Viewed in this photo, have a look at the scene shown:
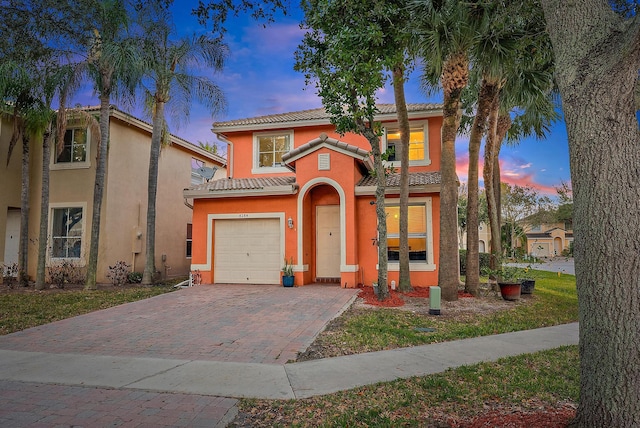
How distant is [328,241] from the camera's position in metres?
14.4

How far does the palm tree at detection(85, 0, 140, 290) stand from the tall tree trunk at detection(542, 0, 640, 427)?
500 inches

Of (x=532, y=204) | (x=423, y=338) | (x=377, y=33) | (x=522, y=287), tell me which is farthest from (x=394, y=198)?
(x=532, y=204)

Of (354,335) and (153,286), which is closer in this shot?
(354,335)

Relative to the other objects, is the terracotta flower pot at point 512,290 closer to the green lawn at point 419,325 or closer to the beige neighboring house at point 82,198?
the green lawn at point 419,325

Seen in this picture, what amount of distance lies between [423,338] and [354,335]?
123 centimetres

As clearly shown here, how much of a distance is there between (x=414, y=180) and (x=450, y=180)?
9.00 feet

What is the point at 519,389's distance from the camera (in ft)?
14.7

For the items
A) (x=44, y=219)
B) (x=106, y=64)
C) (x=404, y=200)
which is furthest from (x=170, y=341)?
(x=44, y=219)

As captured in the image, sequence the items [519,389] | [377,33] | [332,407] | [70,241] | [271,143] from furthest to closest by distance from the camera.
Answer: [271,143], [70,241], [377,33], [519,389], [332,407]

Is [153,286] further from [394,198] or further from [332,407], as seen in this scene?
[332,407]

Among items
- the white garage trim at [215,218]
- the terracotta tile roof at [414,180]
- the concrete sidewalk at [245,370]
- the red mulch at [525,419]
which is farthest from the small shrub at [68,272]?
the red mulch at [525,419]

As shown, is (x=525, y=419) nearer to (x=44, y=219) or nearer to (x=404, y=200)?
(x=404, y=200)

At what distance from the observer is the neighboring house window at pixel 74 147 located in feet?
51.6

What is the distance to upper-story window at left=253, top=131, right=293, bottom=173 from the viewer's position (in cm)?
1645
